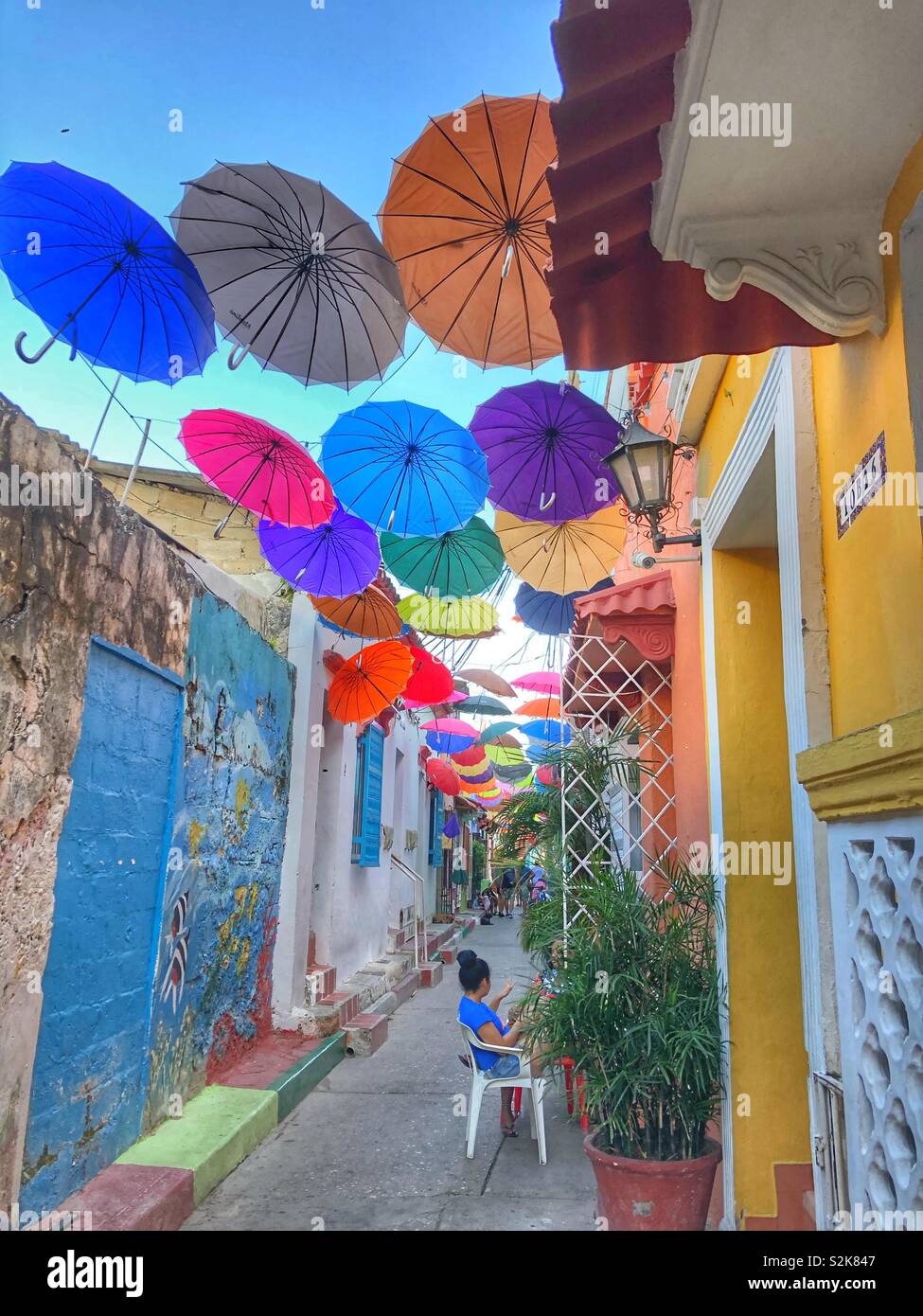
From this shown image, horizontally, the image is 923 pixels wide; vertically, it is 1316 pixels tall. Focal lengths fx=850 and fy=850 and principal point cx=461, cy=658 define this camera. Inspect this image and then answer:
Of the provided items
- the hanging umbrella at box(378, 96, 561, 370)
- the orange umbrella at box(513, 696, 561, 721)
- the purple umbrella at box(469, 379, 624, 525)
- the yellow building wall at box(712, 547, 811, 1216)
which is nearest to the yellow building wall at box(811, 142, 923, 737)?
the yellow building wall at box(712, 547, 811, 1216)

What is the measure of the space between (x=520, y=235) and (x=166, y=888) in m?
3.84

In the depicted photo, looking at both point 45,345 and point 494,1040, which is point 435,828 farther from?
point 45,345

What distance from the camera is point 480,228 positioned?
381 centimetres

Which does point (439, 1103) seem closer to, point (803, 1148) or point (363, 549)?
point (803, 1148)

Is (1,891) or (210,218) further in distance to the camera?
(210,218)

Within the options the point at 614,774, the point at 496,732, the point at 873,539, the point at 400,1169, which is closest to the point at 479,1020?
the point at 400,1169

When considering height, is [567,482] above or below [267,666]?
above

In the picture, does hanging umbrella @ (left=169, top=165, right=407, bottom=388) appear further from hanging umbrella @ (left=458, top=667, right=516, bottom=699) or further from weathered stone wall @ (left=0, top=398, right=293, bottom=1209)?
hanging umbrella @ (left=458, top=667, right=516, bottom=699)

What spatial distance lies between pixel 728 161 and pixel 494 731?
15638 millimetres

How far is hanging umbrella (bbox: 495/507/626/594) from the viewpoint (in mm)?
6773
